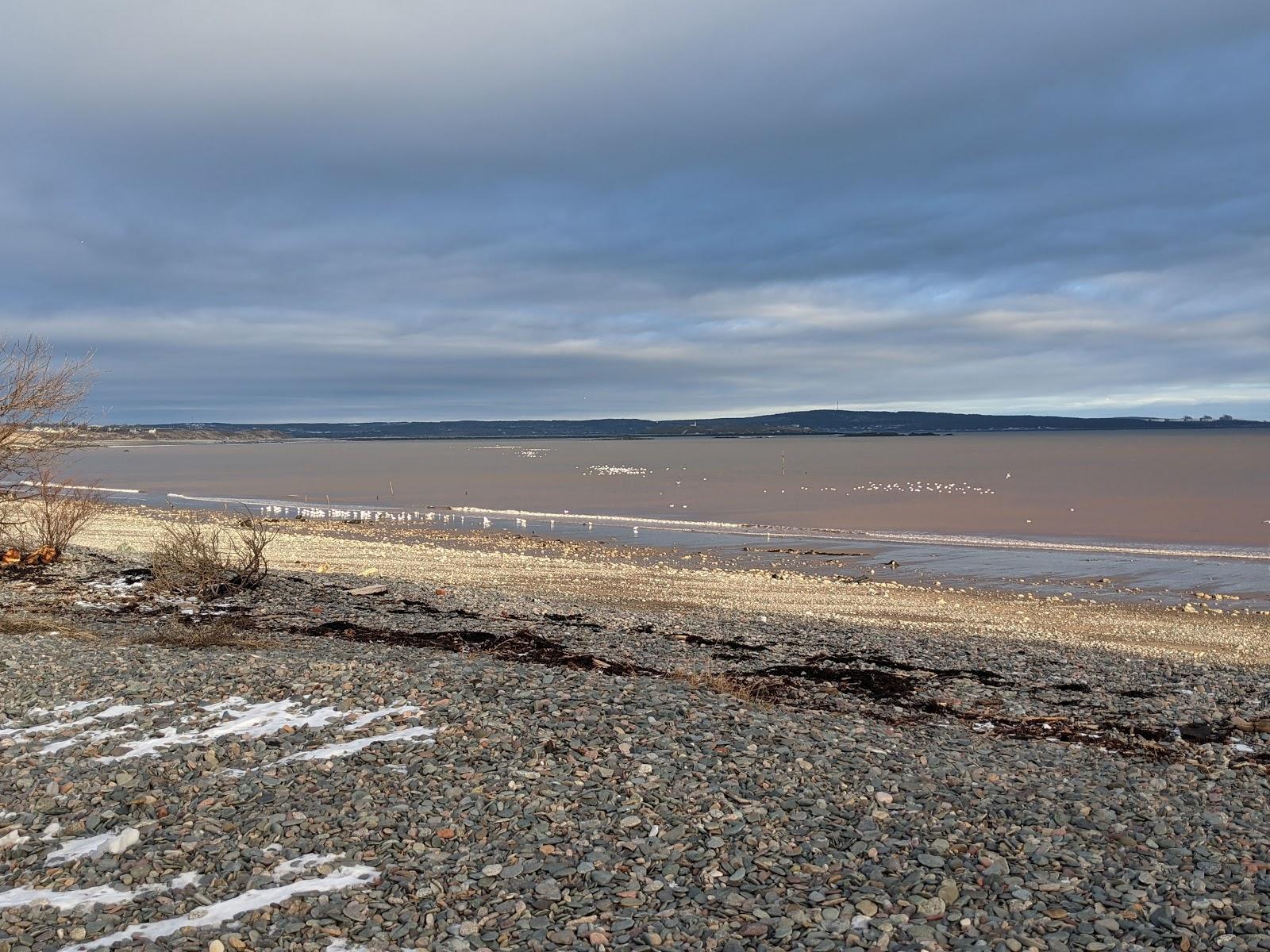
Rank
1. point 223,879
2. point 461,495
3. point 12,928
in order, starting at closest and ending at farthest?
1. point 12,928
2. point 223,879
3. point 461,495

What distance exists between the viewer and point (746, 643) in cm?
1678

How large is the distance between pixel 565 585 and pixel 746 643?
8.88m

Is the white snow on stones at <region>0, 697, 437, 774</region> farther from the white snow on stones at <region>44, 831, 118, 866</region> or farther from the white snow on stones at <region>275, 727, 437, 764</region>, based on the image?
the white snow on stones at <region>44, 831, 118, 866</region>

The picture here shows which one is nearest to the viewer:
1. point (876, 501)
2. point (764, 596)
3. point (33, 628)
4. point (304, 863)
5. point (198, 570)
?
point (304, 863)

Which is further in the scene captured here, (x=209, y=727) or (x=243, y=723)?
→ (x=243, y=723)

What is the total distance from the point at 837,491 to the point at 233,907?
202 ft

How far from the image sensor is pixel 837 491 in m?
65.1

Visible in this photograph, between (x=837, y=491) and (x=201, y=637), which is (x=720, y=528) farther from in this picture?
(x=201, y=637)

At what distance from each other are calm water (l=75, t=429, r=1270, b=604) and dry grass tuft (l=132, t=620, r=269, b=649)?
21.0 meters

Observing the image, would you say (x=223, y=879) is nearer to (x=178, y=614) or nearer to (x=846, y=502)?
(x=178, y=614)

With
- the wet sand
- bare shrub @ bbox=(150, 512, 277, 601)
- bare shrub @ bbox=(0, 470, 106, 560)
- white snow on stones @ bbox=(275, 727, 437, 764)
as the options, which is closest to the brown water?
bare shrub @ bbox=(0, 470, 106, 560)

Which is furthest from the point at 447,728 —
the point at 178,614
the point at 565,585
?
the point at 565,585

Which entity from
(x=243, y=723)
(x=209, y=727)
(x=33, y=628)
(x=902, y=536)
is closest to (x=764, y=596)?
(x=33, y=628)

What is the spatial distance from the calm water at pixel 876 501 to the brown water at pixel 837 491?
20 cm
